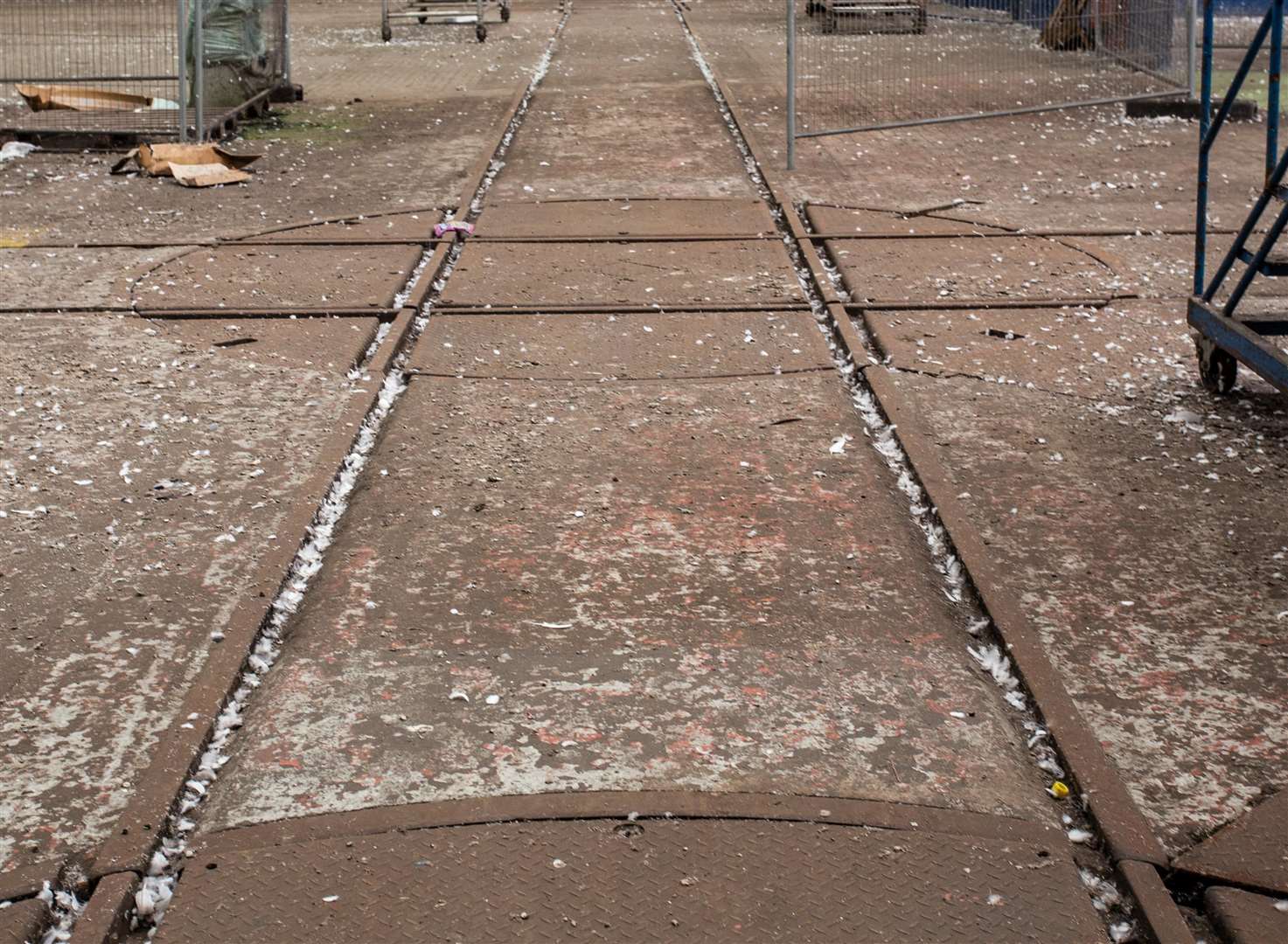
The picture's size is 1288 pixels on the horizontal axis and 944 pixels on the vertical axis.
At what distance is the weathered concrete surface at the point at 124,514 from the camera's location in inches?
139

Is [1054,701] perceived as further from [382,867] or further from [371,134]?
[371,134]

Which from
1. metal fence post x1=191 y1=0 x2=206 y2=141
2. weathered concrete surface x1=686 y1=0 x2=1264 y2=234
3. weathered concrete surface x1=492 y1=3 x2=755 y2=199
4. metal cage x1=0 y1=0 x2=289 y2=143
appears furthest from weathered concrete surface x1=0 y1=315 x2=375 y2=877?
metal cage x1=0 y1=0 x2=289 y2=143

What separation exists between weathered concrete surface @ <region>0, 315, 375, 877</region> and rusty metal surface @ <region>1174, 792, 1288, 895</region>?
2.28 metres

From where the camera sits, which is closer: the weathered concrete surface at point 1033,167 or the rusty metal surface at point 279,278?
the rusty metal surface at point 279,278

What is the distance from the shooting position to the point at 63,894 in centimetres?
303

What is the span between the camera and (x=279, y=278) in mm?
7797

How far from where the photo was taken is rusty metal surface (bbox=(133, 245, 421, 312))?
24.2 feet

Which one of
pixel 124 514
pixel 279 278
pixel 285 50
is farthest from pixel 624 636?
pixel 285 50

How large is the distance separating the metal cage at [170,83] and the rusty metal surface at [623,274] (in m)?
4.28

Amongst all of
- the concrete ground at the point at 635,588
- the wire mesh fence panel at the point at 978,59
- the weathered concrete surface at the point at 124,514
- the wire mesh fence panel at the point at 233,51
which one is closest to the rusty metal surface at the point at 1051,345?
the concrete ground at the point at 635,588

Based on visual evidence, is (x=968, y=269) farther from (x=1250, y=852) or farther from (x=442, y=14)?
(x=442, y=14)

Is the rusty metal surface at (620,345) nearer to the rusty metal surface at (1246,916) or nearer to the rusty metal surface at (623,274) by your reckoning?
the rusty metal surface at (623,274)

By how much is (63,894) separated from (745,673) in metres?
1.67

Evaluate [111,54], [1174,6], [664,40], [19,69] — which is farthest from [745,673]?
[664,40]
